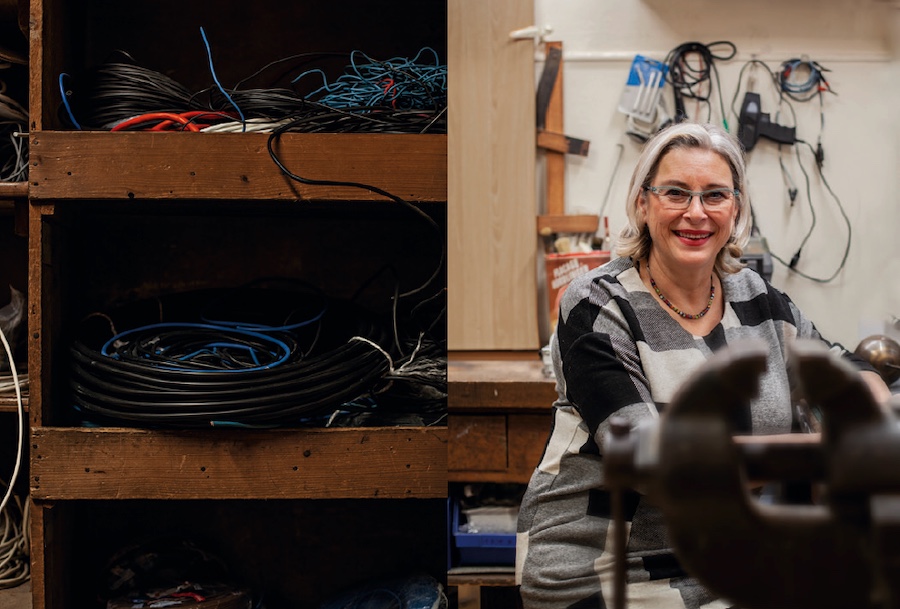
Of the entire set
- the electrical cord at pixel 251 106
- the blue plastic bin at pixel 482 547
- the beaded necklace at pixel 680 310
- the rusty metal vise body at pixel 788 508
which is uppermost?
the electrical cord at pixel 251 106

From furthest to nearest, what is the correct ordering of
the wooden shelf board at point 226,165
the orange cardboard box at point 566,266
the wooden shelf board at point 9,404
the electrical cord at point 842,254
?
1. the electrical cord at point 842,254
2. the orange cardboard box at point 566,266
3. the wooden shelf board at point 9,404
4. the wooden shelf board at point 226,165

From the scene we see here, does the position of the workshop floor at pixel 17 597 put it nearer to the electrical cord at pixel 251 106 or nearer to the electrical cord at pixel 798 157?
the electrical cord at pixel 251 106

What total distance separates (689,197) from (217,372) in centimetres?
99

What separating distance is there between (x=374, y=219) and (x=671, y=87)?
3.51ft

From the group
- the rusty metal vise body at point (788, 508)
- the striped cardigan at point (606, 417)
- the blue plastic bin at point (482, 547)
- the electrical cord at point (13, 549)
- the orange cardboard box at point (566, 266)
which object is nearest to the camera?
the rusty metal vise body at point (788, 508)

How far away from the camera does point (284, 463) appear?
5.10 ft

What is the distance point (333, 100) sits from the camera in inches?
66.4

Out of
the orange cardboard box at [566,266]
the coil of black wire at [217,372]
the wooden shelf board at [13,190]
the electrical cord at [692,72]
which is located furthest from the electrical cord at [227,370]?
the electrical cord at [692,72]

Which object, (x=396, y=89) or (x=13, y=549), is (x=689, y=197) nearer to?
(x=396, y=89)

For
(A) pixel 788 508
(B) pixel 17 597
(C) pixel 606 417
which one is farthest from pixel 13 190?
(A) pixel 788 508

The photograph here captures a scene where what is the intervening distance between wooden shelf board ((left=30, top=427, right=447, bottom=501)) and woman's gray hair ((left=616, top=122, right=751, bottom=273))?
1.80ft

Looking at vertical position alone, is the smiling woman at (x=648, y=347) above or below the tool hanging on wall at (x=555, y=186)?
below

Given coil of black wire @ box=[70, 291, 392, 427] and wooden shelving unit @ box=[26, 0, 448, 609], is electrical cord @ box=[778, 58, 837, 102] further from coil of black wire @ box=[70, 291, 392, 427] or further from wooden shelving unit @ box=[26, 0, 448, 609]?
coil of black wire @ box=[70, 291, 392, 427]

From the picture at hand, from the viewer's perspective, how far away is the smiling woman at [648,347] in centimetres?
118
